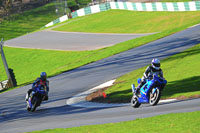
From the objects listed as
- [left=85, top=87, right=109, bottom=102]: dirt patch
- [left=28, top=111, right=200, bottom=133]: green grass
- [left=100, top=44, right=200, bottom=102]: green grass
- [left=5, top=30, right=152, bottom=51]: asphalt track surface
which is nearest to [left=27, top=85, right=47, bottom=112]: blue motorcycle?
[left=85, top=87, right=109, bottom=102]: dirt patch

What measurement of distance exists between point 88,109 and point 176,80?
554cm

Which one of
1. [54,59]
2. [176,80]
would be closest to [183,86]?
[176,80]

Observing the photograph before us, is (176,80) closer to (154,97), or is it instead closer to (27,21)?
(154,97)

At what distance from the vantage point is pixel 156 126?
12000mm

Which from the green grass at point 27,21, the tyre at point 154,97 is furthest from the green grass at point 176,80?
the green grass at point 27,21

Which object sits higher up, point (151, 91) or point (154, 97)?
point (151, 91)

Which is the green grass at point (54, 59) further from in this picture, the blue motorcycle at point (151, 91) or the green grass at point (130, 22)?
the blue motorcycle at point (151, 91)

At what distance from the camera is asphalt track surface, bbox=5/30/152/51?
50.7 m

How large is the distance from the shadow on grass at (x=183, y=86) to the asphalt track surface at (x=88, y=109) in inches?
104

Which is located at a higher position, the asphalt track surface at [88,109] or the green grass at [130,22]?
the asphalt track surface at [88,109]

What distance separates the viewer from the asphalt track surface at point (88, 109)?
50.4ft

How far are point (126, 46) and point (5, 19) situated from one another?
2669 inches

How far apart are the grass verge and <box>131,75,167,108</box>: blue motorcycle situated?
6.00 feet

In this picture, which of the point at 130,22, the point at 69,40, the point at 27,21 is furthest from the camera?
the point at 27,21
